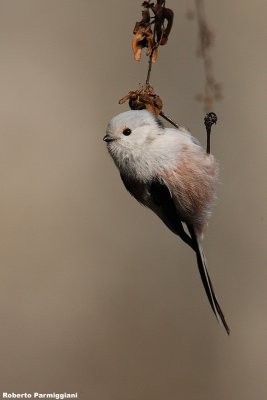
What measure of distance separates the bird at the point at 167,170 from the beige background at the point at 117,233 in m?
0.44

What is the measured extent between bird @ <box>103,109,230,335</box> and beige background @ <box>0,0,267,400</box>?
0.44m

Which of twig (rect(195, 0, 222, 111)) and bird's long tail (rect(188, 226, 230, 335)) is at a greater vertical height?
twig (rect(195, 0, 222, 111))

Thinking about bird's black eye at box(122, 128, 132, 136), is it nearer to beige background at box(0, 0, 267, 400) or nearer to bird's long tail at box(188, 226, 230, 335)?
bird's long tail at box(188, 226, 230, 335)

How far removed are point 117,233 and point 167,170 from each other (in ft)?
1.98

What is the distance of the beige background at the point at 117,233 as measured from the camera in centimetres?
145

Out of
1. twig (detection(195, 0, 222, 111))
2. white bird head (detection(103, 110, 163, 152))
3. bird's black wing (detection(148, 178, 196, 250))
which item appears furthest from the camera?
twig (detection(195, 0, 222, 111))

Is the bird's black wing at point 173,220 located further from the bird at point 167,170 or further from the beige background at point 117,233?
the beige background at point 117,233

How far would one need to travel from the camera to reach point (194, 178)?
3.30 feet

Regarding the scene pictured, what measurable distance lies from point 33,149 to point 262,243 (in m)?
0.74

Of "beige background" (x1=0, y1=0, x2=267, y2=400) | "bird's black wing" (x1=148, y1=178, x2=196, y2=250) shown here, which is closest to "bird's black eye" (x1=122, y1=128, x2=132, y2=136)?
"bird's black wing" (x1=148, y1=178, x2=196, y2=250)

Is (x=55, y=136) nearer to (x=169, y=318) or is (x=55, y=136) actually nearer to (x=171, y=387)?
(x=169, y=318)

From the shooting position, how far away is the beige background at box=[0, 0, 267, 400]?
1.45 meters

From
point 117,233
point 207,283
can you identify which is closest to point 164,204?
point 207,283

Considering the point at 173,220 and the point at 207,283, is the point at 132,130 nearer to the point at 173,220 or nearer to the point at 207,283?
the point at 173,220
